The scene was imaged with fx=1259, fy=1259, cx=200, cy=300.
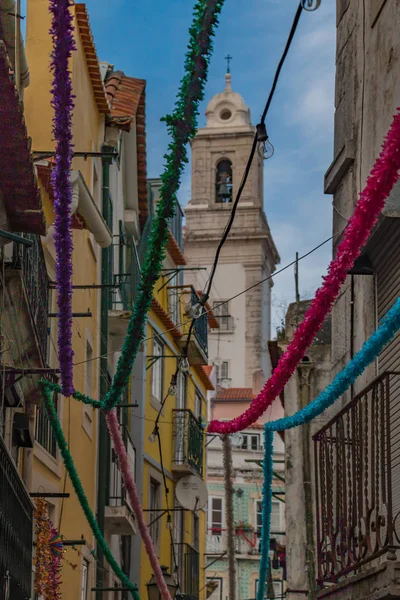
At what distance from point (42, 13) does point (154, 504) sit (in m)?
13.5

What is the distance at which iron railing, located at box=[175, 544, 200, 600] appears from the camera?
2886 centimetres

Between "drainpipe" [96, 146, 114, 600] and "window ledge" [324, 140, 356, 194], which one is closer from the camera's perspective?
"window ledge" [324, 140, 356, 194]

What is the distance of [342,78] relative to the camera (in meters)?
12.3

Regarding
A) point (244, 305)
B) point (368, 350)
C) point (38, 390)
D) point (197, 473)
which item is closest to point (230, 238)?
point (244, 305)

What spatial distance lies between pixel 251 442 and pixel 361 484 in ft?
158

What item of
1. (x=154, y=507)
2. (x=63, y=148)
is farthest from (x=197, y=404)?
(x=63, y=148)

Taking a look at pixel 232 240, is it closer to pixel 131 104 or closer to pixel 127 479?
pixel 131 104

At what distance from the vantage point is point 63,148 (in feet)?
25.4

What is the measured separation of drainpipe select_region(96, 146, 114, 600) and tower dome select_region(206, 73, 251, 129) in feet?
197

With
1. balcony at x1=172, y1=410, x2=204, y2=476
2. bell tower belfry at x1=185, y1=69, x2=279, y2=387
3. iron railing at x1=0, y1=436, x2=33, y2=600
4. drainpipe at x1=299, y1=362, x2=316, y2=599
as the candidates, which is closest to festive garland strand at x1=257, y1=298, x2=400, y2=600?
iron railing at x1=0, y1=436, x2=33, y2=600

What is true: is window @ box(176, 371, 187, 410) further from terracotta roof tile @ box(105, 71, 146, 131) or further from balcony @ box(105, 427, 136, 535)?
terracotta roof tile @ box(105, 71, 146, 131)

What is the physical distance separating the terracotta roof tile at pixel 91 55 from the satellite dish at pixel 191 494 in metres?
8.30

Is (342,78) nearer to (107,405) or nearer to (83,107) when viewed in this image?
(107,405)

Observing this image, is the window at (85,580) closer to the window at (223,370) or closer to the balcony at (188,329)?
the balcony at (188,329)
